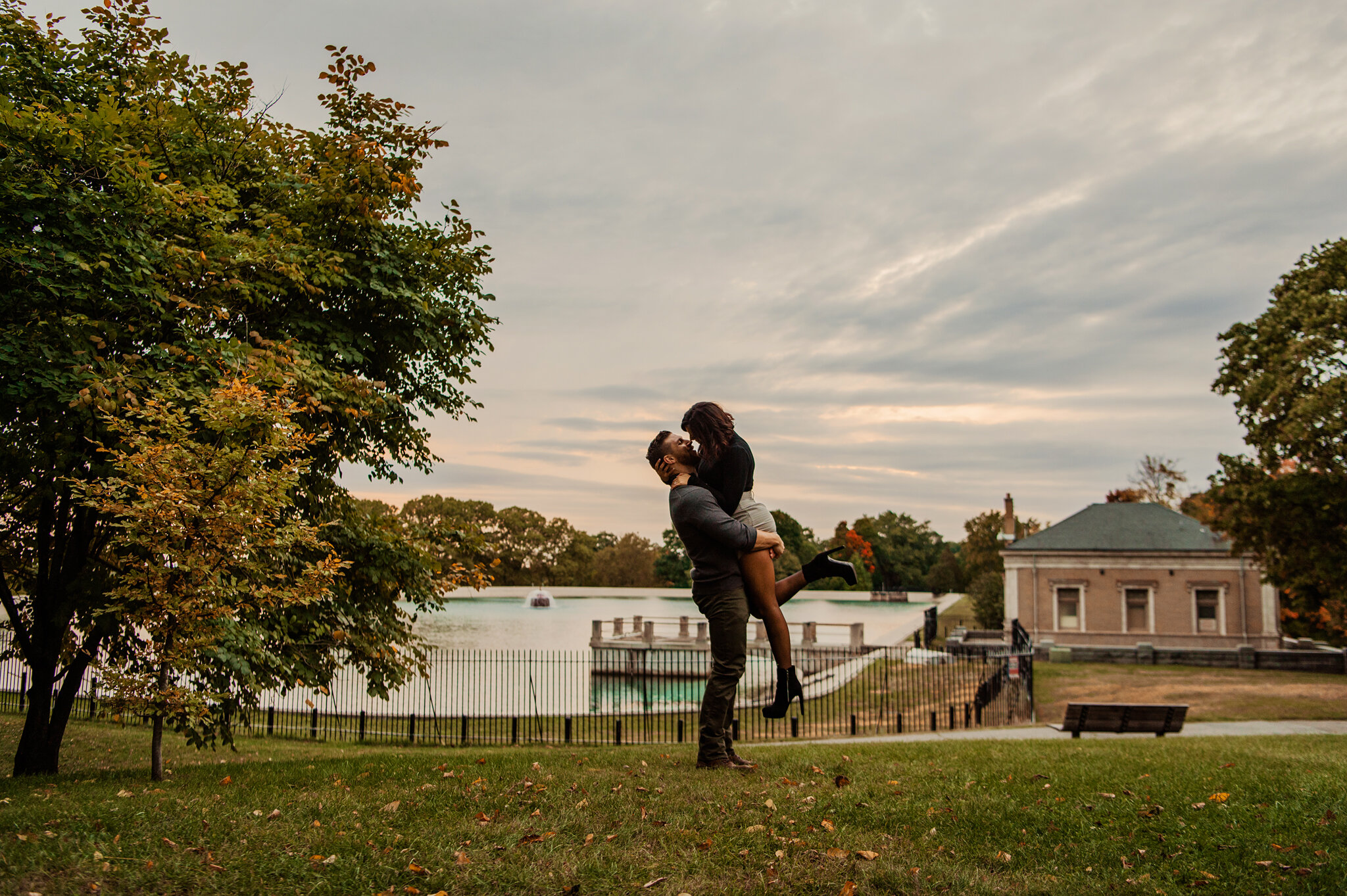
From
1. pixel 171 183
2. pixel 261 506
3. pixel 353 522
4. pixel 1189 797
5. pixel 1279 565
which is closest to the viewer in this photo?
pixel 1189 797

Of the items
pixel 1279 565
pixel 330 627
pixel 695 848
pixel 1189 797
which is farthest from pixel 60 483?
pixel 1279 565

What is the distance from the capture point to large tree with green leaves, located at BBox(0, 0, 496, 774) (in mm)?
8117

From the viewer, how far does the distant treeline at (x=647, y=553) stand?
67.0 m

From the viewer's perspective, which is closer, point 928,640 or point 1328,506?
point 1328,506

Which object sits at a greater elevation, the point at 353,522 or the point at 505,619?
the point at 353,522

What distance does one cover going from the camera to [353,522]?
1170cm

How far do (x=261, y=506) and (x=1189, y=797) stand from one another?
776 centimetres

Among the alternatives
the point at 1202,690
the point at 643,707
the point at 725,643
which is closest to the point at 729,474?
the point at 725,643

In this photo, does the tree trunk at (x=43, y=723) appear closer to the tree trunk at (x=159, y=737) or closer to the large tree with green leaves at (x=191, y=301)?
the large tree with green leaves at (x=191, y=301)

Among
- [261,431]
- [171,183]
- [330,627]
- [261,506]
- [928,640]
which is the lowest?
[928,640]

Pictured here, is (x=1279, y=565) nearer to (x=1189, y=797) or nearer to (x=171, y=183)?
(x=1189, y=797)

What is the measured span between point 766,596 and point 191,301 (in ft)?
25.8

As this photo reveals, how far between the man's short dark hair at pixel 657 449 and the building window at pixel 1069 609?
118 ft

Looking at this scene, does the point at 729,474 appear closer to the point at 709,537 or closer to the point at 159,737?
the point at 709,537
